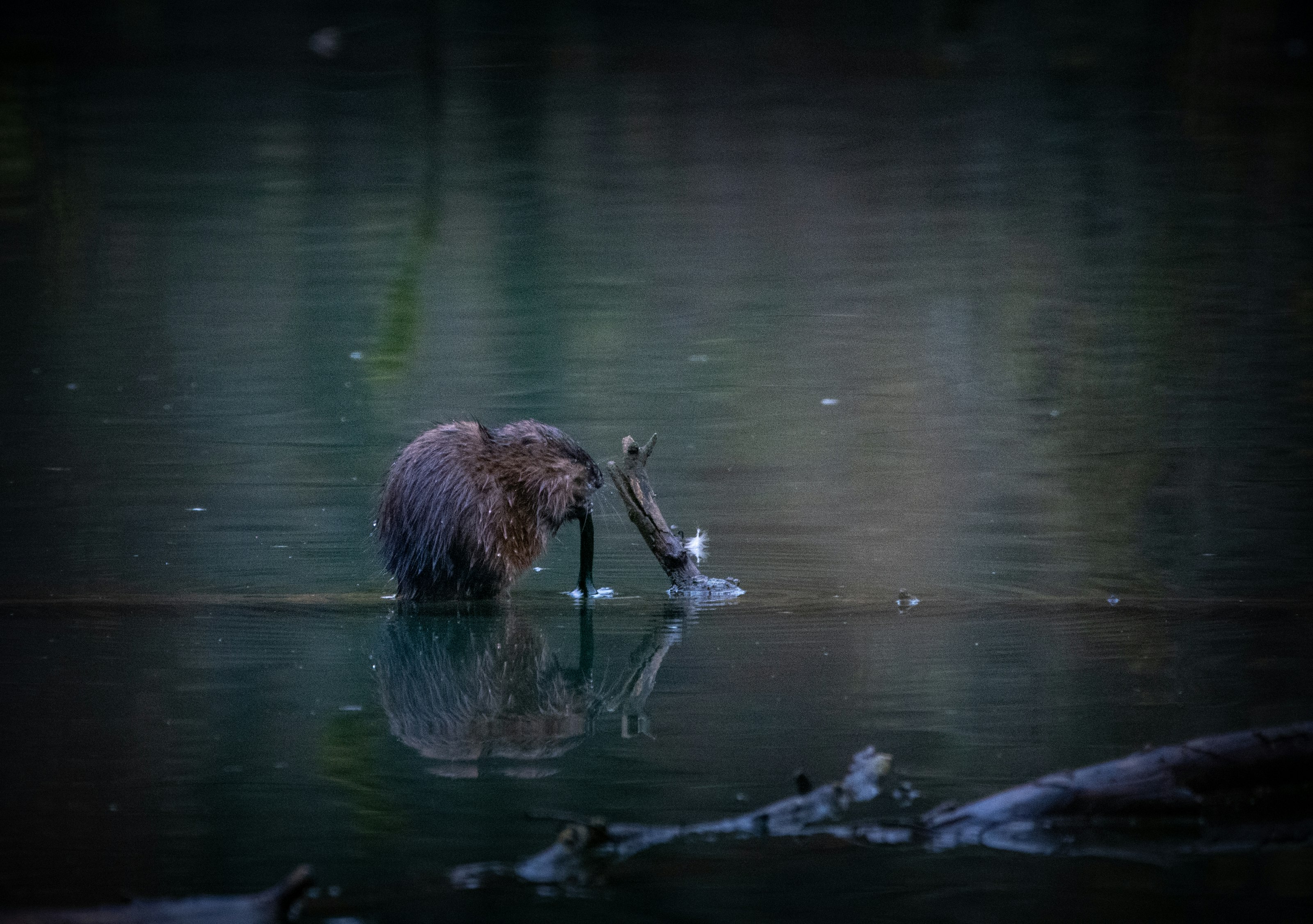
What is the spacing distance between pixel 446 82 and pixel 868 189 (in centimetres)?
359

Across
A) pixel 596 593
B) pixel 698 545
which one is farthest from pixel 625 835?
pixel 698 545

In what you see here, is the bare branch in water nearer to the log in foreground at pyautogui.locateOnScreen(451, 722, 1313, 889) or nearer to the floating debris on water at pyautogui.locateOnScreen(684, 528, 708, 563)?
the log in foreground at pyautogui.locateOnScreen(451, 722, 1313, 889)

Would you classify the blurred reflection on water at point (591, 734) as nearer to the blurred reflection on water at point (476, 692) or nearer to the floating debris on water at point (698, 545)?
the blurred reflection on water at point (476, 692)

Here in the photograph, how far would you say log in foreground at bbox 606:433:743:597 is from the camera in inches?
169

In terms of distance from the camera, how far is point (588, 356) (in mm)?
7387

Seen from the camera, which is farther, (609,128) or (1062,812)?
(609,128)

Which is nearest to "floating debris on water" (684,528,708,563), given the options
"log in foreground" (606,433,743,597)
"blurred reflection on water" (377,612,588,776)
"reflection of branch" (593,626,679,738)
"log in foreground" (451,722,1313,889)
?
"log in foreground" (606,433,743,597)

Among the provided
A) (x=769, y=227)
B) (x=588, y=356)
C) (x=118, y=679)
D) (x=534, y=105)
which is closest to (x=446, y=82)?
(x=534, y=105)

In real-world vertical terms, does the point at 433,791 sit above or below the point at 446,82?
below

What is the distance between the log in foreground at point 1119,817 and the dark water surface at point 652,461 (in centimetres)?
5

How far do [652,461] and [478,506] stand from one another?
1.82 m

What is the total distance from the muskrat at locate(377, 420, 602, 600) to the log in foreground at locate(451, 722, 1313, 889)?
1.82 m

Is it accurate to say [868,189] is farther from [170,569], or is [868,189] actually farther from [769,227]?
[170,569]

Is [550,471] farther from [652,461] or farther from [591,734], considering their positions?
[652,461]
